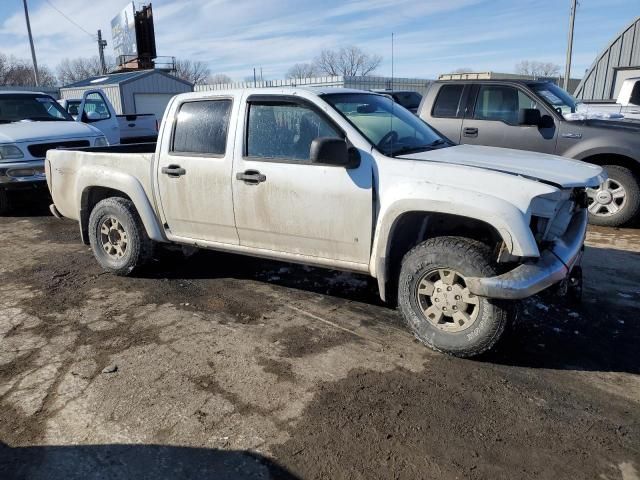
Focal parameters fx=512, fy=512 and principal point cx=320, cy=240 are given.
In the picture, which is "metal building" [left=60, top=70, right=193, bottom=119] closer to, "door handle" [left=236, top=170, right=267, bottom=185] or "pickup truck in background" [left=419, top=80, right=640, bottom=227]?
"pickup truck in background" [left=419, top=80, right=640, bottom=227]

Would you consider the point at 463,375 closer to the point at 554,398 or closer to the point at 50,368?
the point at 554,398

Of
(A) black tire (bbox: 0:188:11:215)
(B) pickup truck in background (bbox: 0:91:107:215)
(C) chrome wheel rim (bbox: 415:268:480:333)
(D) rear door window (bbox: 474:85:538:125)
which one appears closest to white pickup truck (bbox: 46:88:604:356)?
(C) chrome wheel rim (bbox: 415:268:480:333)

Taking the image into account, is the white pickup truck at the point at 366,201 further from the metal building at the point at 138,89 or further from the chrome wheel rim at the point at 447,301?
the metal building at the point at 138,89

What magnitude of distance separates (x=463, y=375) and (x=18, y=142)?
7933 mm

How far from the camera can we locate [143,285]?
5.12m

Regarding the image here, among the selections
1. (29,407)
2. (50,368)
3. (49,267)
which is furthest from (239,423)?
(49,267)

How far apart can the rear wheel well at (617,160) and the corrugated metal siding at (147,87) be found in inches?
1035

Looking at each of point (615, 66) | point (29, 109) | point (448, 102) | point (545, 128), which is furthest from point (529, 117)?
point (615, 66)

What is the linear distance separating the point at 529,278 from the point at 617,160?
4783mm

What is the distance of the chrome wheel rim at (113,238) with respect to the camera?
5.26 m

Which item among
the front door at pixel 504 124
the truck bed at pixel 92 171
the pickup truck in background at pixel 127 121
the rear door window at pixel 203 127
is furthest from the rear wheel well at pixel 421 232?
the pickup truck in background at pixel 127 121

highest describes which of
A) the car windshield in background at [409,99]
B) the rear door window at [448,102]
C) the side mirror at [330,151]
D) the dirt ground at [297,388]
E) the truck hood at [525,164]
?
the car windshield in background at [409,99]

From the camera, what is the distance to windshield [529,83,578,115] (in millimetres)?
7129

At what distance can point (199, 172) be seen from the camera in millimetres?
4492
